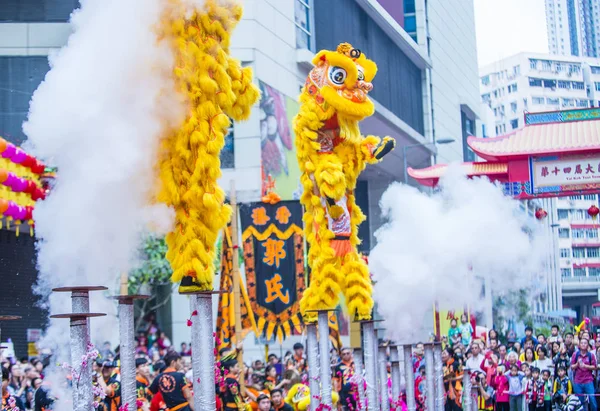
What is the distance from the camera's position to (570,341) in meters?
15.5

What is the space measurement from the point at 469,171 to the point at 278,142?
474cm

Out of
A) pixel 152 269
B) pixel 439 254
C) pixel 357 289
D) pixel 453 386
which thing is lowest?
pixel 453 386

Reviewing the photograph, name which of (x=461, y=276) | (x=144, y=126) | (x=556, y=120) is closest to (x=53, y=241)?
(x=144, y=126)

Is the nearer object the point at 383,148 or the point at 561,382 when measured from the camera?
the point at 383,148

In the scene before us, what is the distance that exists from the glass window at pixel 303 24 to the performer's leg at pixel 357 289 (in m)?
15.2

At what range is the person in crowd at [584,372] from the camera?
14.2 m

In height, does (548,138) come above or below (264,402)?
above

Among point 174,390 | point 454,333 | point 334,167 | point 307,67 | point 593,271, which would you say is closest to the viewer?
point 174,390

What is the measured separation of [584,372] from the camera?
14.2 m

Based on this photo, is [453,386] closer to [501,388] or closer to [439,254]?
[501,388]

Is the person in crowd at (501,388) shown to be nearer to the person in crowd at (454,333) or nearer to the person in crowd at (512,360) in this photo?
the person in crowd at (512,360)

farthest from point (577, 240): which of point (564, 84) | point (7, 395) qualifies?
point (7, 395)

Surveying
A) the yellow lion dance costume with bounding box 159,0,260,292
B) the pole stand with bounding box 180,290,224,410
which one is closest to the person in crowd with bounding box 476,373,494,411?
the pole stand with bounding box 180,290,224,410

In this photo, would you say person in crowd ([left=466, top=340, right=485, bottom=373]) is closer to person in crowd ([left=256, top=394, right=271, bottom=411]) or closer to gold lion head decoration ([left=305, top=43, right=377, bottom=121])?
person in crowd ([left=256, top=394, right=271, bottom=411])
